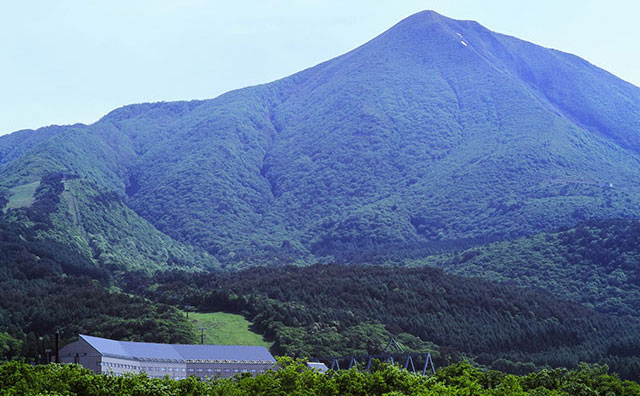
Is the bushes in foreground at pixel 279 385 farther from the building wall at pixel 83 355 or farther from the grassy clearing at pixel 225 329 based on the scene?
the grassy clearing at pixel 225 329

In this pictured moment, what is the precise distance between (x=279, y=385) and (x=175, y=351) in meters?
66.3

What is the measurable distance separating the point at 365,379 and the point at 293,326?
9161 centimetres

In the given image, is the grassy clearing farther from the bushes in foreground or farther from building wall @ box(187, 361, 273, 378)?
the bushes in foreground

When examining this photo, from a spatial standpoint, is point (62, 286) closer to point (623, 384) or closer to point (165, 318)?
point (165, 318)

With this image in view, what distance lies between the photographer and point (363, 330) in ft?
613

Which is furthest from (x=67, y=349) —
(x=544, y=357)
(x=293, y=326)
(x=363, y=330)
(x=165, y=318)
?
(x=544, y=357)

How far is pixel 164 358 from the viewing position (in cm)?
14900

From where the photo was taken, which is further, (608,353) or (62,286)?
(62,286)

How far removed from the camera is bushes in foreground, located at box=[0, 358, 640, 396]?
8119 cm

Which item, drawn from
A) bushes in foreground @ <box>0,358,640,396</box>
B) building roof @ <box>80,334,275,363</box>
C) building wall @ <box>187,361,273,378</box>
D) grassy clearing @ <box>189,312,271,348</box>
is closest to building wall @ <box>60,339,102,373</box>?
building roof @ <box>80,334,275,363</box>

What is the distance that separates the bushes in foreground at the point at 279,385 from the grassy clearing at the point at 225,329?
232 ft

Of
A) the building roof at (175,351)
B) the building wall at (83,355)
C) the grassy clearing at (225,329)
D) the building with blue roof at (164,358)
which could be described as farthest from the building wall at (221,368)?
the building wall at (83,355)

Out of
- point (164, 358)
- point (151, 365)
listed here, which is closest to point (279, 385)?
point (151, 365)

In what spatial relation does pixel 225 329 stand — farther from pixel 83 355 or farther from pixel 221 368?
pixel 83 355
